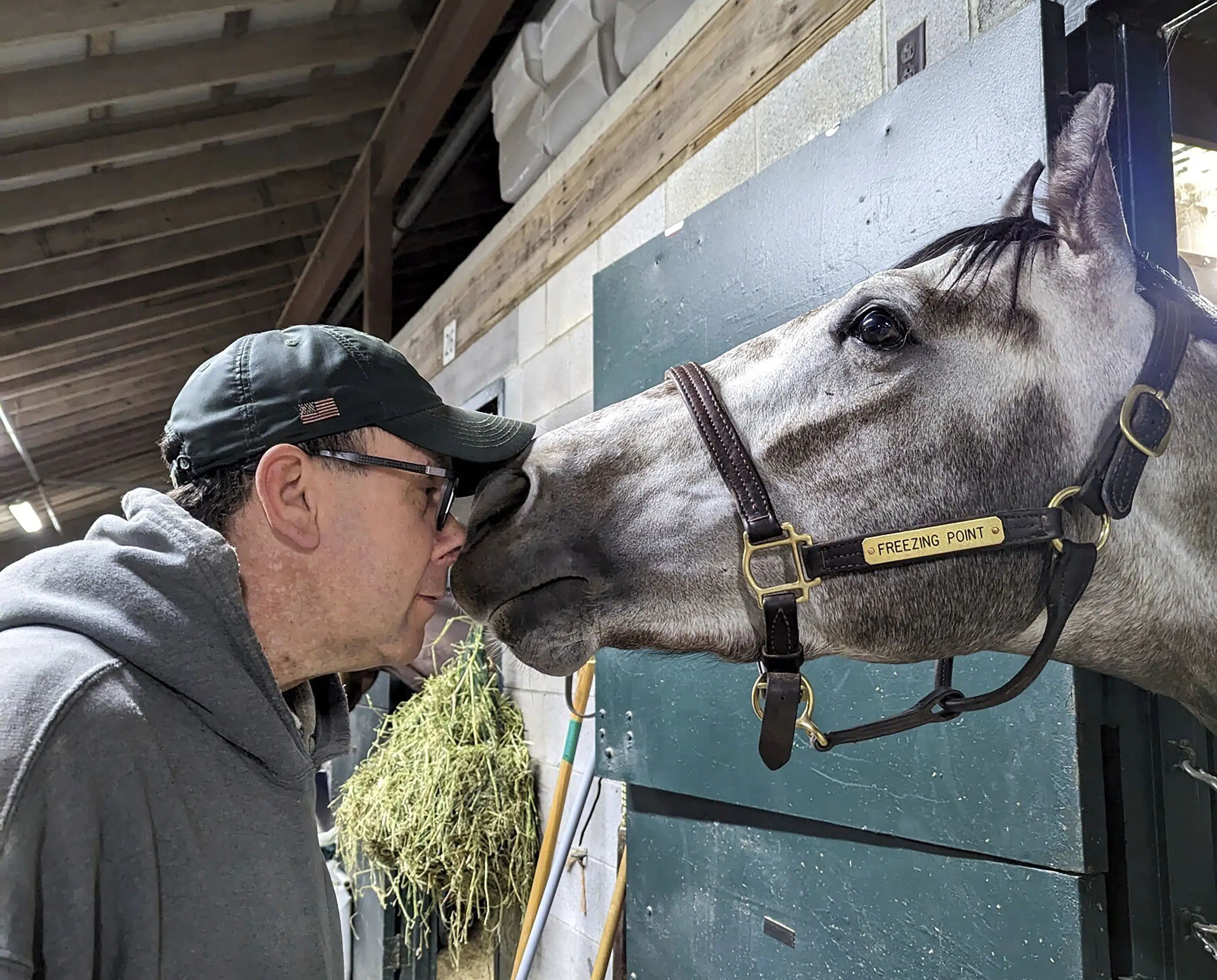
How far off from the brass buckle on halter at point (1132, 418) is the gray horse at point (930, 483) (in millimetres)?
25

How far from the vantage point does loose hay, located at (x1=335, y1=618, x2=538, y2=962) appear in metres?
2.66

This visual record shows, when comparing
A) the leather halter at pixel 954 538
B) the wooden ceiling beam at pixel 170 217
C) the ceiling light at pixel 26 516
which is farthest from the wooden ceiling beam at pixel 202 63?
the ceiling light at pixel 26 516

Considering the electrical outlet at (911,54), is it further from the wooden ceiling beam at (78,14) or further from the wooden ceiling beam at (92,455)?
the wooden ceiling beam at (92,455)

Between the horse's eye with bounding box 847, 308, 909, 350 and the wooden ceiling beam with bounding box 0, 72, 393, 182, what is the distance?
339 centimetres

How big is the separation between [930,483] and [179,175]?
385 cm

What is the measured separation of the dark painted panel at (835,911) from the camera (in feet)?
3.21

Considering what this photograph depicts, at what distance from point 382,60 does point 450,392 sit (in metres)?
1.45

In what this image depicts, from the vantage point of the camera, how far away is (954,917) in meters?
1.07

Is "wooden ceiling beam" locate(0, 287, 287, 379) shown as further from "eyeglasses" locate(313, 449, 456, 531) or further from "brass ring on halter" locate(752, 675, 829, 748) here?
"brass ring on halter" locate(752, 675, 829, 748)

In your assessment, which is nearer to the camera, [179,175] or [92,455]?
[179,175]

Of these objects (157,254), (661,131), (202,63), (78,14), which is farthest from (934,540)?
(157,254)

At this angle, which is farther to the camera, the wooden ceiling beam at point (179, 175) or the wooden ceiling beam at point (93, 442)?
the wooden ceiling beam at point (93, 442)

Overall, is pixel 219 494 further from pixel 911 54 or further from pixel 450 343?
pixel 450 343

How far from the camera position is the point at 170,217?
13.4ft
